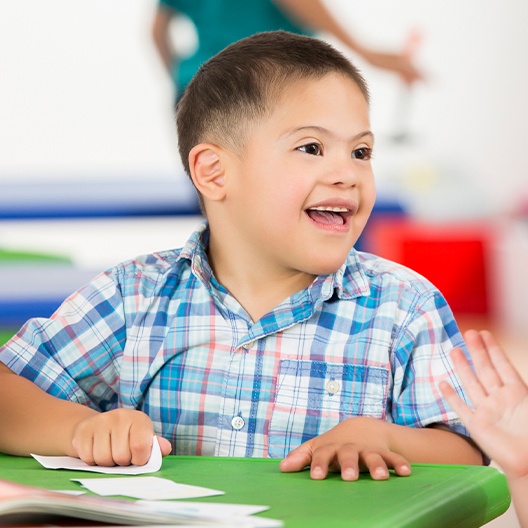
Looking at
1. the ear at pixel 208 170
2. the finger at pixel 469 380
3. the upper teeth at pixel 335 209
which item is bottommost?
the finger at pixel 469 380

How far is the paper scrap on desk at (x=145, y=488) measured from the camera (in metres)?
0.79

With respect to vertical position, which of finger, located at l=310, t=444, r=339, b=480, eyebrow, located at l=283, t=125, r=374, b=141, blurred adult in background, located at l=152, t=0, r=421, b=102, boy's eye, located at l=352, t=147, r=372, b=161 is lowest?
finger, located at l=310, t=444, r=339, b=480

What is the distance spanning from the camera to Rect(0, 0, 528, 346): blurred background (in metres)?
3.80

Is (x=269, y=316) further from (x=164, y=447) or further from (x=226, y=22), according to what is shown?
(x=226, y=22)

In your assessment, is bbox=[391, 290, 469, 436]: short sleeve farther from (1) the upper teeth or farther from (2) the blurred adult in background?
(2) the blurred adult in background

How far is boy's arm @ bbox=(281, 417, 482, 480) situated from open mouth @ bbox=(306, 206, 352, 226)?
0.26 metres

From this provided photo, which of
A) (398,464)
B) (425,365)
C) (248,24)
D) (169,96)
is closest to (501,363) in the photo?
(398,464)

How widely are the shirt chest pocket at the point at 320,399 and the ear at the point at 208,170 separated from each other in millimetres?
260

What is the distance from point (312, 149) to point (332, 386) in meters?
0.27

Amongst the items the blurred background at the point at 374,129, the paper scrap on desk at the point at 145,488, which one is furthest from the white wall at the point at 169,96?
the paper scrap on desk at the point at 145,488

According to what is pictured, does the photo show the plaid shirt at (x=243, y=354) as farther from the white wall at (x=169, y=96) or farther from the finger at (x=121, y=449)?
the white wall at (x=169, y=96)

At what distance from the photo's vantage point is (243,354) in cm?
120

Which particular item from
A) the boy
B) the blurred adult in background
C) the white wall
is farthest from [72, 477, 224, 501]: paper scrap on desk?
the white wall

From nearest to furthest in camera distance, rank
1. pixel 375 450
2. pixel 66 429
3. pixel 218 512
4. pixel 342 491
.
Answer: pixel 218 512 < pixel 342 491 < pixel 375 450 < pixel 66 429
